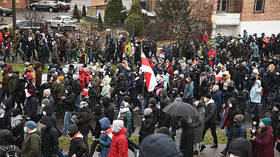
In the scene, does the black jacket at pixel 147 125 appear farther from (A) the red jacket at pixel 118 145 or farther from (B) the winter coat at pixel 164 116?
(A) the red jacket at pixel 118 145

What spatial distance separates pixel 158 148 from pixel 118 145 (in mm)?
3896

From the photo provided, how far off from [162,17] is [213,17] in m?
8.94

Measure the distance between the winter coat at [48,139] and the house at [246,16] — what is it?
94.1 feet

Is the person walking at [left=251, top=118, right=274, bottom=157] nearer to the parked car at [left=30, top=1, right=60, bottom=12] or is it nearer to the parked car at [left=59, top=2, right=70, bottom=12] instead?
the parked car at [left=30, top=1, right=60, bottom=12]

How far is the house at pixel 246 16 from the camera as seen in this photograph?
1329 inches

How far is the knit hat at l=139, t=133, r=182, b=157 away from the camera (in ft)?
8.78

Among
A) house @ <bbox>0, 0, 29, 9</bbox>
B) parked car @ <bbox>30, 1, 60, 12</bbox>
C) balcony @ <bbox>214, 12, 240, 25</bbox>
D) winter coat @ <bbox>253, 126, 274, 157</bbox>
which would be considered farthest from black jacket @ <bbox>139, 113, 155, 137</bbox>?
house @ <bbox>0, 0, 29, 9</bbox>

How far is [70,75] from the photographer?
38.9 feet

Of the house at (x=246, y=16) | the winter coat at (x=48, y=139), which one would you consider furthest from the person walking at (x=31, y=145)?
the house at (x=246, y=16)

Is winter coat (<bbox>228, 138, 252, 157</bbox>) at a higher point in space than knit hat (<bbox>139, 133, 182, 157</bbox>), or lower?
lower

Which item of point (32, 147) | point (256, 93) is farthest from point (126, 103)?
point (256, 93)

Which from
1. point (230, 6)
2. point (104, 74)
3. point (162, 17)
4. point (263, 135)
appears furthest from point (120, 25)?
point (263, 135)

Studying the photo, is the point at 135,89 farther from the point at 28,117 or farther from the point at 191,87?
the point at 28,117

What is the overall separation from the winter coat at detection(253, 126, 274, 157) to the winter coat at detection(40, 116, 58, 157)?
4674 millimetres
